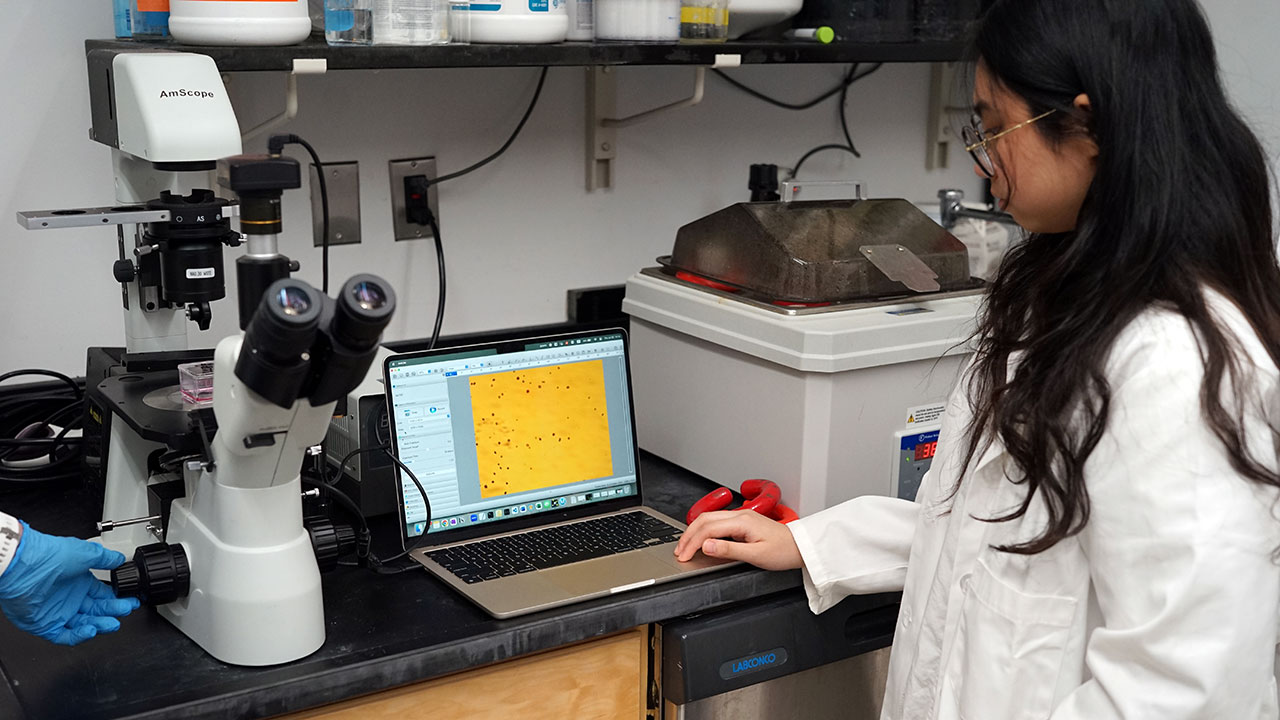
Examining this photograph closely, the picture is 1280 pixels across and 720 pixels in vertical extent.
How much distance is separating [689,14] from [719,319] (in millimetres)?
454

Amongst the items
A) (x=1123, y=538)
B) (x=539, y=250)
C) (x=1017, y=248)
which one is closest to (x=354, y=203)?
(x=539, y=250)

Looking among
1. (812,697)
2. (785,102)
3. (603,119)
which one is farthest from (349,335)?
(785,102)

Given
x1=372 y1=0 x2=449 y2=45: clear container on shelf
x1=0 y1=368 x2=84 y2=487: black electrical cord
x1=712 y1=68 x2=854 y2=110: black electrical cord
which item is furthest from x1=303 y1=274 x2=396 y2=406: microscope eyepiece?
x1=712 y1=68 x2=854 y2=110: black electrical cord

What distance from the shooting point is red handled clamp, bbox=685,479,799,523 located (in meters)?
1.50

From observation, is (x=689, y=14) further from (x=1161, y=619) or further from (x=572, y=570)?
(x=1161, y=619)

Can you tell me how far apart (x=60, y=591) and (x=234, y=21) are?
641mm

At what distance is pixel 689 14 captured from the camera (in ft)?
5.62

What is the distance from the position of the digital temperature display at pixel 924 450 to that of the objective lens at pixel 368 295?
847mm

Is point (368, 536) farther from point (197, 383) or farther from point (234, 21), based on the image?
point (234, 21)

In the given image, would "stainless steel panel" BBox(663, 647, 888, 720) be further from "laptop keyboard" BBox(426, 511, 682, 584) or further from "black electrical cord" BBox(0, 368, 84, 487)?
"black electrical cord" BBox(0, 368, 84, 487)

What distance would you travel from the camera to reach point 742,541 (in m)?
1.41

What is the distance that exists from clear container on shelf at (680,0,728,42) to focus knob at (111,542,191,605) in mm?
984

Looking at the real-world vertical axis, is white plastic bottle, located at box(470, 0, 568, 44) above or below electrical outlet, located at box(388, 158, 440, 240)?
above

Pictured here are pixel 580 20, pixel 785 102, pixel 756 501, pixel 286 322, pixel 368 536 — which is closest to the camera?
pixel 286 322
